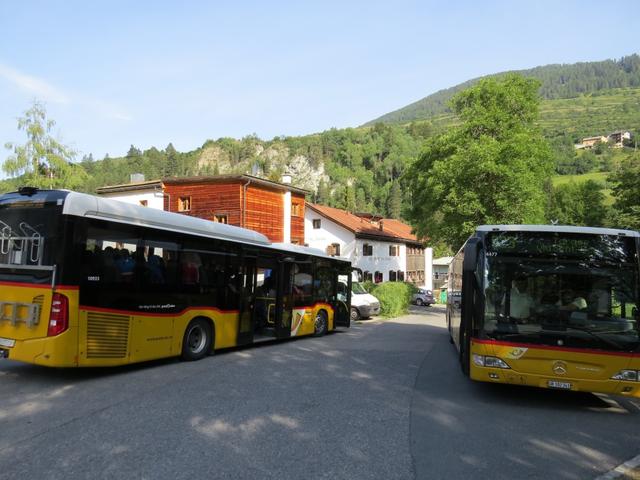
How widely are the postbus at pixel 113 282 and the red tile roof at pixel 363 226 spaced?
36.4 m

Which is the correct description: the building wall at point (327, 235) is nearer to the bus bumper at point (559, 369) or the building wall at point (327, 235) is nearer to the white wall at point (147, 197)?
the white wall at point (147, 197)

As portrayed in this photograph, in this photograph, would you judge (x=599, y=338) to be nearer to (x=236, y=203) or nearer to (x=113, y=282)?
(x=113, y=282)

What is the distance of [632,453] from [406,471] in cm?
265

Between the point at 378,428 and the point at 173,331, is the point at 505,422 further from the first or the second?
the point at 173,331

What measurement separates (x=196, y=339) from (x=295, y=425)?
5330 millimetres

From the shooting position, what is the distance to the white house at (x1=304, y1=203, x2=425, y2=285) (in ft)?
162

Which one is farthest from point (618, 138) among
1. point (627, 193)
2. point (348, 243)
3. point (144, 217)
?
point (144, 217)

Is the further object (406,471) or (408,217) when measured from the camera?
(408,217)

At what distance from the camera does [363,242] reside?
1991 inches

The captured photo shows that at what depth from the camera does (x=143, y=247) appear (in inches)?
369

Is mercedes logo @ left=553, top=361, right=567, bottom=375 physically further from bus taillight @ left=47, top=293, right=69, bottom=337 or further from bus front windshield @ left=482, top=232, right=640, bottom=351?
bus taillight @ left=47, top=293, right=69, bottom=337

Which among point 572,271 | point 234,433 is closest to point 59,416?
point 234,433

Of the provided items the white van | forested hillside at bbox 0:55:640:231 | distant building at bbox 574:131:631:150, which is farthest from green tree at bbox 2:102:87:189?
distant building at bbox 574:131:631:150

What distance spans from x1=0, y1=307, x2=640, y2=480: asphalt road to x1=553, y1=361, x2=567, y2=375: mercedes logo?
0.58m
